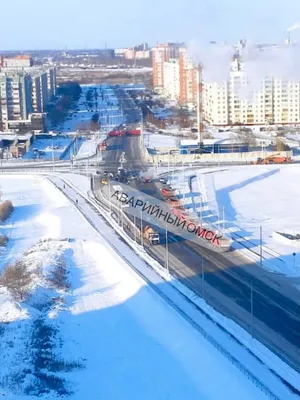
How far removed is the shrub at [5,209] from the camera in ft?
20.8

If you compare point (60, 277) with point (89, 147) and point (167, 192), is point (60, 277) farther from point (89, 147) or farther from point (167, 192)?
point (89, 147)

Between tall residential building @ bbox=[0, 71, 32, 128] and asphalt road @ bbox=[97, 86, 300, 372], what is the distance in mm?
8668

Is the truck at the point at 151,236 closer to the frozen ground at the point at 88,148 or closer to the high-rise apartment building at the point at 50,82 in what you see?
the frozen ground at the point at 88,148

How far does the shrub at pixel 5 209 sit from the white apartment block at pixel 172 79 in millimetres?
10450

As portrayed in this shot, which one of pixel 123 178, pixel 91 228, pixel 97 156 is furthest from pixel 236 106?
pixel 91 228

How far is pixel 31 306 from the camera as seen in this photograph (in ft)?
12.8

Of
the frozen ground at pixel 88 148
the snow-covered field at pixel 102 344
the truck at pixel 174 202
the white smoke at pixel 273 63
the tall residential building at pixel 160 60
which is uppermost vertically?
the tall residential building at pixel 160 60

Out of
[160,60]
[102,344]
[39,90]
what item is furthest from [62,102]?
[102,344]

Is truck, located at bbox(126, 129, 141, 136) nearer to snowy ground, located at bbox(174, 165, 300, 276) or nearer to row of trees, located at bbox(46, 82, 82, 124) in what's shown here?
row of trees, located at bbox(46, 82, 82, 124)

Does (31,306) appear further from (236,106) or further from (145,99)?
(145,99)

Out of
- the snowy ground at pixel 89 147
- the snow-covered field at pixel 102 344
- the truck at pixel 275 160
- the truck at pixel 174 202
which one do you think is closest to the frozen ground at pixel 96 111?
the snowy ground at pixel 89 147

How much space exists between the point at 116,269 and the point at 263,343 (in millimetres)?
1485

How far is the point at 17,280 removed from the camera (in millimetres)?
4336

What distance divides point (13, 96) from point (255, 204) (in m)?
7.95
